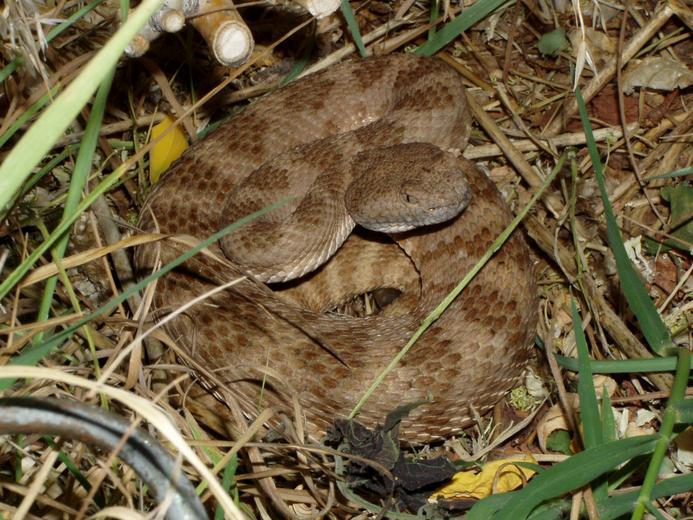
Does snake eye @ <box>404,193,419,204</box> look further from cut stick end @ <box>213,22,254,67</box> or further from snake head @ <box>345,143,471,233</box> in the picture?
cut stick end @ <box>213,22,254,67</box>

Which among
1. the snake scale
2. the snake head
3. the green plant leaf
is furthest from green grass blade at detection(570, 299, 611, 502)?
the green plant leaf

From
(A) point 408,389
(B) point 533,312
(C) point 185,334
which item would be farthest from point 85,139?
(B) point 533,312

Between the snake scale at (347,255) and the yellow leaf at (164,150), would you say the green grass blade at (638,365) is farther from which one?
the yellow leaf at (164,150)

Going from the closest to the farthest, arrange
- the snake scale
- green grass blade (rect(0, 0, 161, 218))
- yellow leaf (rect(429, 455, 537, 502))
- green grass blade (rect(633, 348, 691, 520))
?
green grass blade (rect(0, 0, 161, 218))
green grass blade (rect(633, 348, 691, 520))
yellow leaf (rect(429, 455, 537, 502))
the snake scale

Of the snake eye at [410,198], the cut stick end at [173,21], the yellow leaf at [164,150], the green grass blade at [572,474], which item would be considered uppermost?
the cut stick end at [173,21]

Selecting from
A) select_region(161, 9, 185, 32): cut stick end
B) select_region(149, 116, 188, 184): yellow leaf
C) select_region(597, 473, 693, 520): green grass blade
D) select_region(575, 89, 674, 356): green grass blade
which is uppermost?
select_region(161, 9, 185, 32): cut stick end

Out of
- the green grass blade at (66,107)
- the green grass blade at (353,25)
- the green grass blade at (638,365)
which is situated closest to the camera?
the green grass blade at (66,107)

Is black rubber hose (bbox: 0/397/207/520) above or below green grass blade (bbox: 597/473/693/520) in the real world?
above

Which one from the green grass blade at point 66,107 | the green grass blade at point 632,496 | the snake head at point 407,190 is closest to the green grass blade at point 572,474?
the green grass blade at point 632,496
